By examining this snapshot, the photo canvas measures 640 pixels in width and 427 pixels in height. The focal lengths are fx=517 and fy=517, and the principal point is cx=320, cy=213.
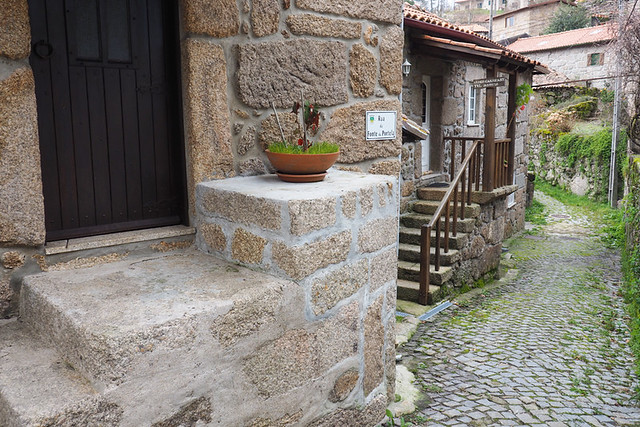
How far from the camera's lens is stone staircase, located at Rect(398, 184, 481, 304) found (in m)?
5.89

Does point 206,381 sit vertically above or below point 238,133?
below

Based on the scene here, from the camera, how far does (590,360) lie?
14.0 ft

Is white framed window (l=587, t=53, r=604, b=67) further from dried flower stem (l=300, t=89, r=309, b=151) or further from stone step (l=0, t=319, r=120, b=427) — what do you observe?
stone step (l=0, t=319, r=120, b=427)

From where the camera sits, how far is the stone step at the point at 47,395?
1291 millimetres

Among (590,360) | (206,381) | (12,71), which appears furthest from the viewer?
(590,360)

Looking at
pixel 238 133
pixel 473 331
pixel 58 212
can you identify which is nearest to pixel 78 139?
pixel 58 212

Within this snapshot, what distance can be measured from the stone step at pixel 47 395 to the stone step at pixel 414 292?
4.62 metres

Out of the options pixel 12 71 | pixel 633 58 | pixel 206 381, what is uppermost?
pixel 633 58

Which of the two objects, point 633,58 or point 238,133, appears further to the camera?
point 633,58

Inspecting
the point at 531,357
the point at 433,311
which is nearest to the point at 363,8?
the point at 531,357

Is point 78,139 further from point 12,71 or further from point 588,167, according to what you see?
Result: point 588,167

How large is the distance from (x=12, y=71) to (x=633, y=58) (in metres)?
14.4

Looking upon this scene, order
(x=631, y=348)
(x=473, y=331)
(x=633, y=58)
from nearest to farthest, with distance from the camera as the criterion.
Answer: (x=631, y=348) → (x=473, y=331) → (x=633, y=58)

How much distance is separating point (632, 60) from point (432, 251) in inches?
390
